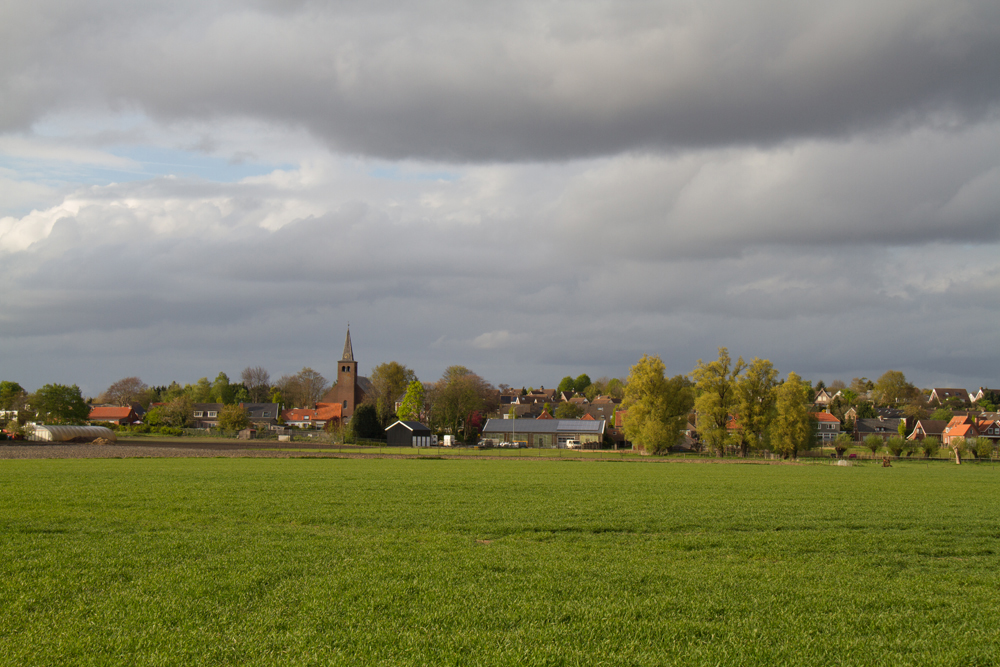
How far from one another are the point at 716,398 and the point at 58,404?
309ft

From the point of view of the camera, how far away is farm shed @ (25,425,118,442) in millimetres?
83812

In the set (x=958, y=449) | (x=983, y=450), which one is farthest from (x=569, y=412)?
(x=958, y=449)

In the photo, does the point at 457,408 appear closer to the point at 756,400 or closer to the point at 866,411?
the point at 756,400

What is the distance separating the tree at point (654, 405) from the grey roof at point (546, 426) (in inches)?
1022

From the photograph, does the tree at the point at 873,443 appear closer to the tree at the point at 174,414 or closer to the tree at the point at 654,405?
the tree at the point at 654,405

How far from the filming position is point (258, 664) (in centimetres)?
815

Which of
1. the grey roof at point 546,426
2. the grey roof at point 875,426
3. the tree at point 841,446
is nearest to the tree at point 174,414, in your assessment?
the grey roof at point 546,426

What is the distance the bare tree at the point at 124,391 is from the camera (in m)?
187

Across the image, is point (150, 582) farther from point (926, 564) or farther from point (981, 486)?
point (981, 486)

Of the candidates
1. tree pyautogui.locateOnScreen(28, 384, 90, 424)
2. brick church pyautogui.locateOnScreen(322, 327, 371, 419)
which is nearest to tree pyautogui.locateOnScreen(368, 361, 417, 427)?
brick church pyautogui.locateOnScreen(322, 327, 371, 419)

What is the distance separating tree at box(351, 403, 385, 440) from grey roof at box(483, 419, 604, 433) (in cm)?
1857

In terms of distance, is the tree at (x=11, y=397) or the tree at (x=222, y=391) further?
the tree at (x=222, y=391)

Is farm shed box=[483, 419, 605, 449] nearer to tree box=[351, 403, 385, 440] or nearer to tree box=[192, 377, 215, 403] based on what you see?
tree box=[351, 403, 385, 440]

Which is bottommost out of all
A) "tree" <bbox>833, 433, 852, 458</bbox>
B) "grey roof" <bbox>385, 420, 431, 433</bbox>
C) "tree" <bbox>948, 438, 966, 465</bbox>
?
"tree" <bbox>833, 433, 852, 458</bbox>
